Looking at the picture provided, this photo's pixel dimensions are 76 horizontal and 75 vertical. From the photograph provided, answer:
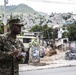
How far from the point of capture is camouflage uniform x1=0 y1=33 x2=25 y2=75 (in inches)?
182

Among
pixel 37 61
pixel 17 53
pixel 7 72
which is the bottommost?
pixel 37 61

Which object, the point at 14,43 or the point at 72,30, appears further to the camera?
the point at 72,30

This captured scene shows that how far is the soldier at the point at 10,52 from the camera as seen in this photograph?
460cm

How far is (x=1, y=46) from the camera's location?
183 inches

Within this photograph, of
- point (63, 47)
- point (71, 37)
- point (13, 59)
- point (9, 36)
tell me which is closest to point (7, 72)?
point (13, 59)

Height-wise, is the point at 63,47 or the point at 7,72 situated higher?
the point at 7,72

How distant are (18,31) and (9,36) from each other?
15 cm

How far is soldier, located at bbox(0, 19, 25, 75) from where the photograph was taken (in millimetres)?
4602

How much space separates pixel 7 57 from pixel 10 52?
100mm

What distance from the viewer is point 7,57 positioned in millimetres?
4621

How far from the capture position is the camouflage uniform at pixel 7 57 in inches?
182

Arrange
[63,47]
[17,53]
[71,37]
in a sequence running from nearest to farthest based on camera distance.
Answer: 1. [17,53]
2. [63,47]
3. [71,37]

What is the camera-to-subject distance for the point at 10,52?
4566 mm

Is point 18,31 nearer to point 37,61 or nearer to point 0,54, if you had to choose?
point 0,54
